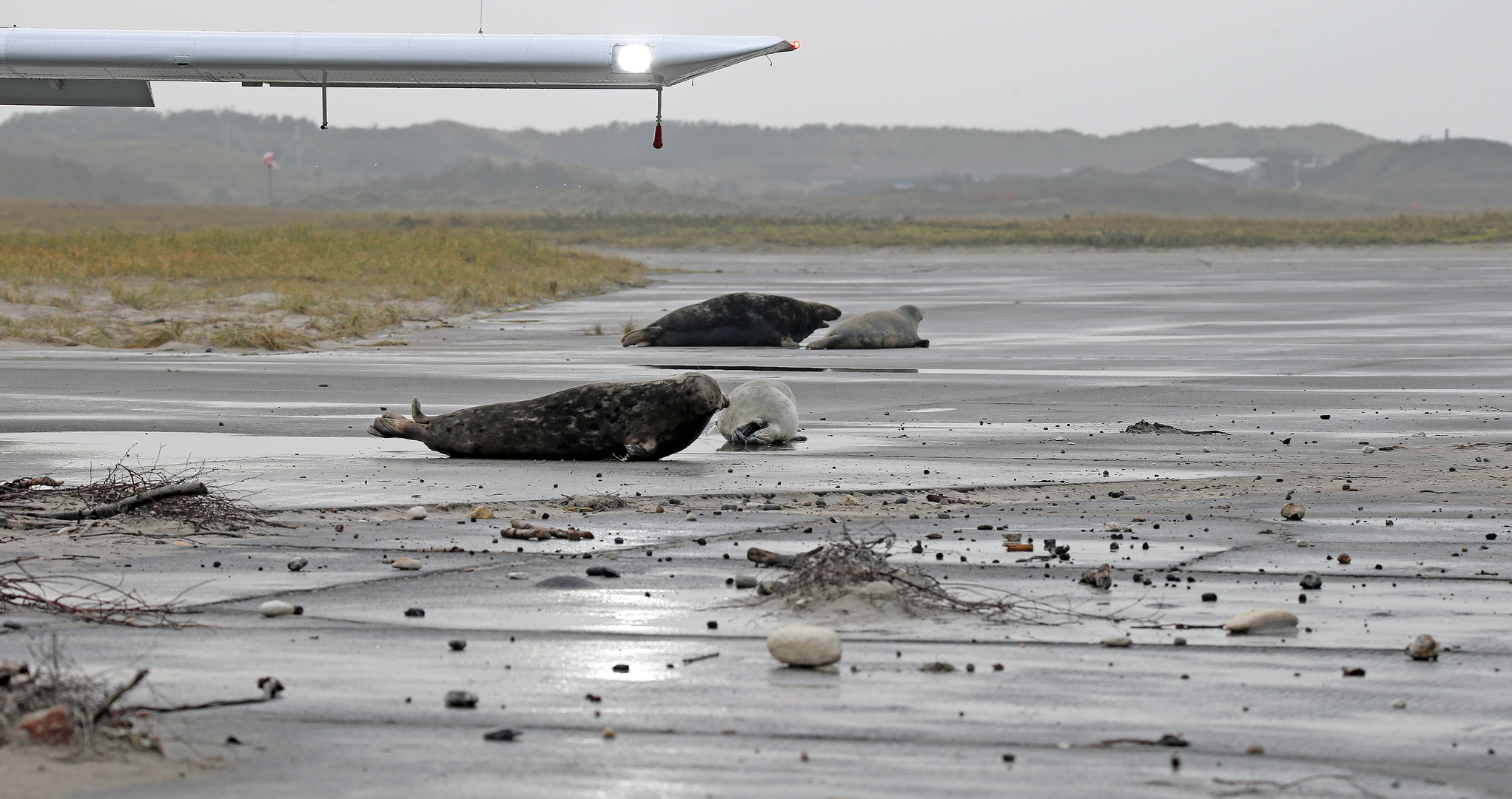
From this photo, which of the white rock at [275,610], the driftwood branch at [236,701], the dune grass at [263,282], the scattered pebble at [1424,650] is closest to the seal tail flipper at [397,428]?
the white rock at [275,610]

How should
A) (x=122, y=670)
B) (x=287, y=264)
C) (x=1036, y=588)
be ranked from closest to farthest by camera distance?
(x=122, y=670) < (x=1036, y=588) < (x=287, y=264)

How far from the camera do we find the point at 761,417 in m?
11.8

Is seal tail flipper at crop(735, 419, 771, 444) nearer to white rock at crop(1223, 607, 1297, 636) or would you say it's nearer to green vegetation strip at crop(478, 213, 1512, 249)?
white rock at crop(1223, 607, 1297, 636)

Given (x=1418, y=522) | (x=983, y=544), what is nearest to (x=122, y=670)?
(x=983, y=544)

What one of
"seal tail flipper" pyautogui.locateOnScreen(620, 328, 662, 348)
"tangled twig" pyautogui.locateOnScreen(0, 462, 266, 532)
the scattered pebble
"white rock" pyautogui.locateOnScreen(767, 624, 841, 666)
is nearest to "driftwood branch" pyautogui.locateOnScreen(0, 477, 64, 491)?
"tangled twig" pyautogui.locateOnScreen(0, 462, 266, 532)

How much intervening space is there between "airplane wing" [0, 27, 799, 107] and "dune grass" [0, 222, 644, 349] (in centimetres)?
1196

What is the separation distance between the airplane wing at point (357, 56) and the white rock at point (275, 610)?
4.95 metres

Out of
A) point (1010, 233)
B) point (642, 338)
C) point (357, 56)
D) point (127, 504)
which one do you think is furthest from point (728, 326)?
point (1010, 233)

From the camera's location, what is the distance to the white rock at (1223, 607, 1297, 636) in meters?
5.88

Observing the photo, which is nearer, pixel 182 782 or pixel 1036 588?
pixel 182 782

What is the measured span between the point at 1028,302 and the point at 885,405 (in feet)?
64.4

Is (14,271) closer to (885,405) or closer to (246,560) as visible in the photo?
(885,405)

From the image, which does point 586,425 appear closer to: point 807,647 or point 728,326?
point 807,647

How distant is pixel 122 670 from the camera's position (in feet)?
17.0
